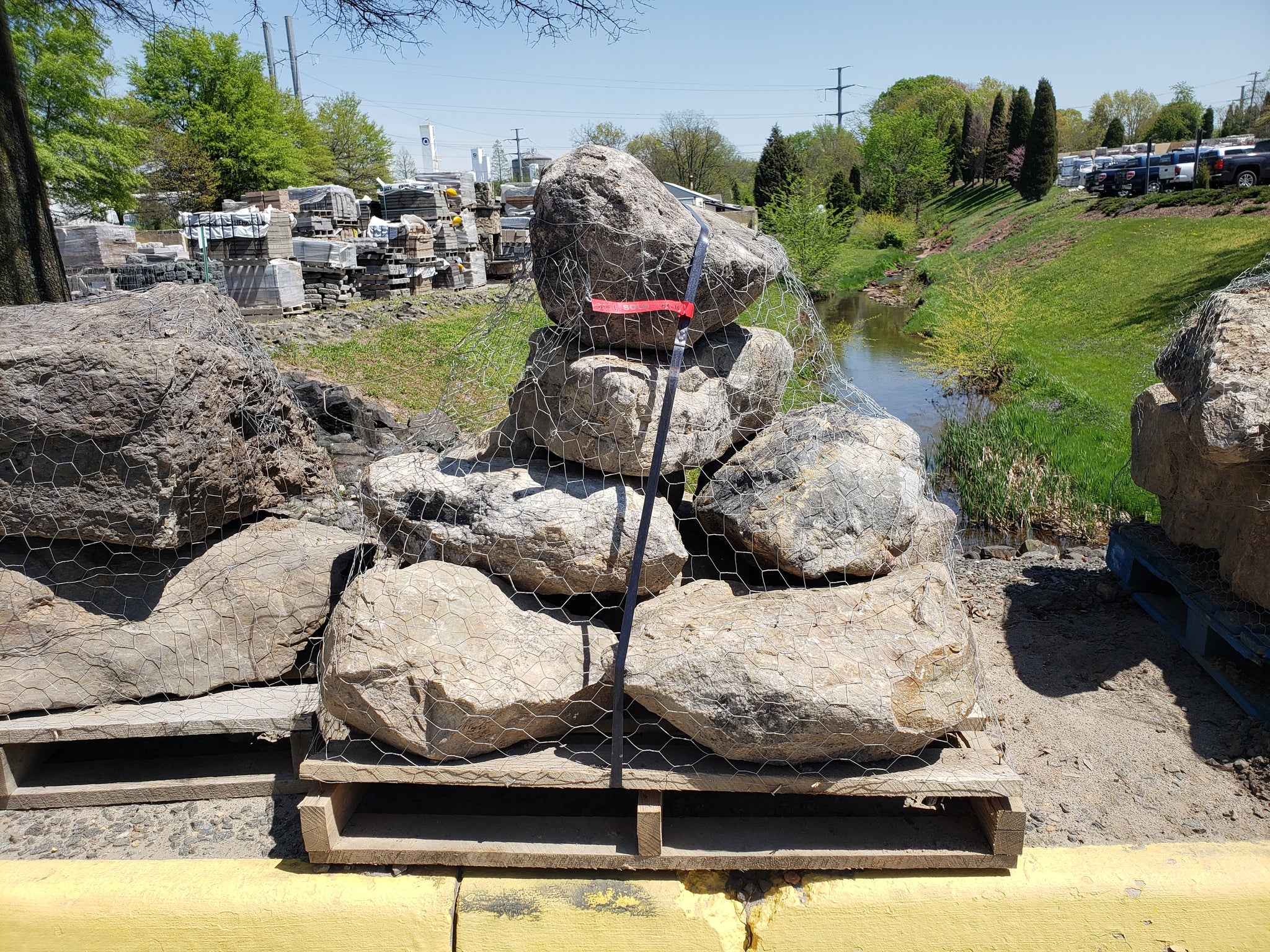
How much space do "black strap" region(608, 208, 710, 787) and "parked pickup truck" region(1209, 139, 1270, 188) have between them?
26220 millimetres

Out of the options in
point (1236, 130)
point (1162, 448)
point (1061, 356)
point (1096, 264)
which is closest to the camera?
point (1162, 448)

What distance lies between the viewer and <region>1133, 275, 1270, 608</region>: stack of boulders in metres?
3.16

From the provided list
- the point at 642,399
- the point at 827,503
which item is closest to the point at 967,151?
the point at 827,503

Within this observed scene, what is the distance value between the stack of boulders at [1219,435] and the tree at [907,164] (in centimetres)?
4110

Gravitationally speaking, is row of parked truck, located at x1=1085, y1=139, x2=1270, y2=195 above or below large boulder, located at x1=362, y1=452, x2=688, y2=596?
above

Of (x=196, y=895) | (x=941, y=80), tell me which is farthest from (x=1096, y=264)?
(x=941, y=80)

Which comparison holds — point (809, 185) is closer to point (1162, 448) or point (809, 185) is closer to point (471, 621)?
point (1162, 448)

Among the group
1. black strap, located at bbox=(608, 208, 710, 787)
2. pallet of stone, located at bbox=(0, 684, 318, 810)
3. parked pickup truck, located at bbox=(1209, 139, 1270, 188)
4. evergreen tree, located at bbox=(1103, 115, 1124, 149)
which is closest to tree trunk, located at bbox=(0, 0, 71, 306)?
pallet of stone, located at bbox=(0, 684, 318, 810)

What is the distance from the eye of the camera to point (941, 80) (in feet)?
247

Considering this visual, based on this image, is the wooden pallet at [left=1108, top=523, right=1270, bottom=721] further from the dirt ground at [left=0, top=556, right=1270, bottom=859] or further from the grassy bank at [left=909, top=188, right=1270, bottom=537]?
the grassy bank at [left=909, top=188, right=1270, bottom=537]

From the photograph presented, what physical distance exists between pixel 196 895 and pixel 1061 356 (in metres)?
13.6

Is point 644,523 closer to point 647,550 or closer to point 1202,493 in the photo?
point 647,550

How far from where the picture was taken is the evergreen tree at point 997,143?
41094 millimetres

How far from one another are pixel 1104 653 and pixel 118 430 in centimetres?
461
